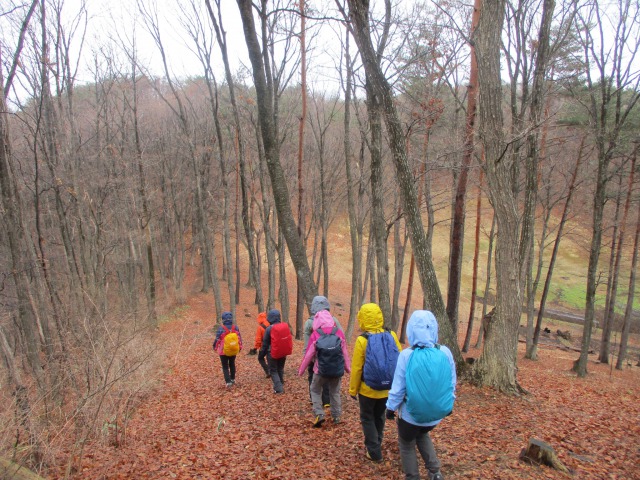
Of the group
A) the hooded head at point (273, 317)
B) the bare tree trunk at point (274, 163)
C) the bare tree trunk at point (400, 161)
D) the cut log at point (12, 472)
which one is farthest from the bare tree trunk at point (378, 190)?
the cut log at point (12, 472)

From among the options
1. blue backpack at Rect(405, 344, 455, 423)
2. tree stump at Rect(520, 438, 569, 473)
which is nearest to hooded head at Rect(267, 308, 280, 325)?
blue backpack at Rect(405, 344, 455, 423)

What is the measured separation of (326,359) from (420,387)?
2.09 m

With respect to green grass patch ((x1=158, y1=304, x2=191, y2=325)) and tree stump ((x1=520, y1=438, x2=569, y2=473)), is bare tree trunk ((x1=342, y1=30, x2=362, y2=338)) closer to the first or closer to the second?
tree stump ((x1=520, y1=438, x2=569, y2=473))

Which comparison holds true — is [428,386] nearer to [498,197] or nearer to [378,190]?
[498,197]

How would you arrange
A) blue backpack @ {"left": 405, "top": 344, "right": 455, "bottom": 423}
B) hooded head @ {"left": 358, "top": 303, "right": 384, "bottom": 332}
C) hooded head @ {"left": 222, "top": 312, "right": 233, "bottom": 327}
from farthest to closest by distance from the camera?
hooded head @ {"left": 222, "top": 312, "right": 233, "bottom": 327}
hooded head @ {"left": 358, "top": 303, "right": 384, "bottom": 332}
blue backpack @ {"left": 405, "top": 344, "right": 455, "bottom": 423}

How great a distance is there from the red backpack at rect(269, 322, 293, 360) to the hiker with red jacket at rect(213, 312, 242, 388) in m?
1.40

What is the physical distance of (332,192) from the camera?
72.5 ft

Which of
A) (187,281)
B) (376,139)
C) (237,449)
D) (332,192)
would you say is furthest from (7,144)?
(187,281)

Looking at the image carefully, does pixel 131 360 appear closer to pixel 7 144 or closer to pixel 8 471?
pixel 8 471

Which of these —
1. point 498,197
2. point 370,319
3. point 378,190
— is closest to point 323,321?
point 370,319

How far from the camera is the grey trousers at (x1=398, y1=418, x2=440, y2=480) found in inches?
135

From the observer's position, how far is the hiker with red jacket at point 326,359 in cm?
511

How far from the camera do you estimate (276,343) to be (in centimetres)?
687

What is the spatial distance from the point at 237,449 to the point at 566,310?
31081 mm
